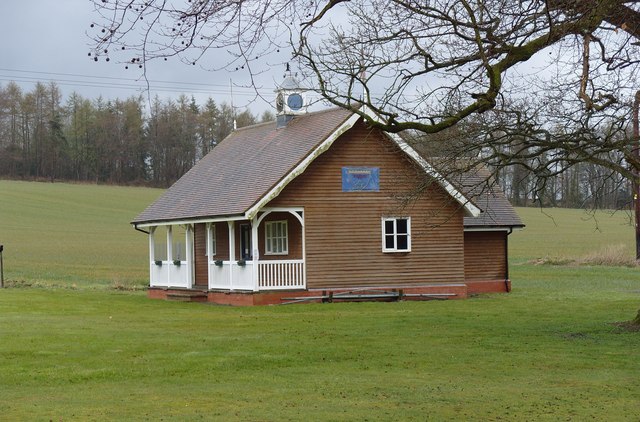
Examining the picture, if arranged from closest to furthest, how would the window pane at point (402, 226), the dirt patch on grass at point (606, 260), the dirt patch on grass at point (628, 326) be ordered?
the dirt patch on grass at point (628, 326) → the window pane at point (402, 226) → the dirt patch on grass at point (606, 260)

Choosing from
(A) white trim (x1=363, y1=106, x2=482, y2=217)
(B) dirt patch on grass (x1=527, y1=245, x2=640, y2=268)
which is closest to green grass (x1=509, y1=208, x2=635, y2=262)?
(B) dirt patch on grass (x1=527, y1=245, x2=640, y2=268)

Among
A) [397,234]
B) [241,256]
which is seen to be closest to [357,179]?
[397,234]

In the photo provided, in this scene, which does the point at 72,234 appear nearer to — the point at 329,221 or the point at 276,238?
the point at 276,238

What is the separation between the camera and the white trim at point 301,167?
109ft

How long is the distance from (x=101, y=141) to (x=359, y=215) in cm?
8480

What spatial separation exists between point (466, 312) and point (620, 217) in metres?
90.9

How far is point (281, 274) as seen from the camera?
34.5m

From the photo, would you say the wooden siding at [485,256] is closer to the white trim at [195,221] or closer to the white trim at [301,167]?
the white trim at [301,167]

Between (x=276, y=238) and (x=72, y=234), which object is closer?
(x=276, y=238)

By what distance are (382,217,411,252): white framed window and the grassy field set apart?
2747mm

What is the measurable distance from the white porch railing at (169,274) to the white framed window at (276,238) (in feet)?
12.4

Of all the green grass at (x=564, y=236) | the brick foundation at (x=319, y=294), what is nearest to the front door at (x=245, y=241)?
the brick foundation at (x=319, y=294)

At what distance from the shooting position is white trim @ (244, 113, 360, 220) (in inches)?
1304

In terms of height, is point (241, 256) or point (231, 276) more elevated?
point (241, 256)
